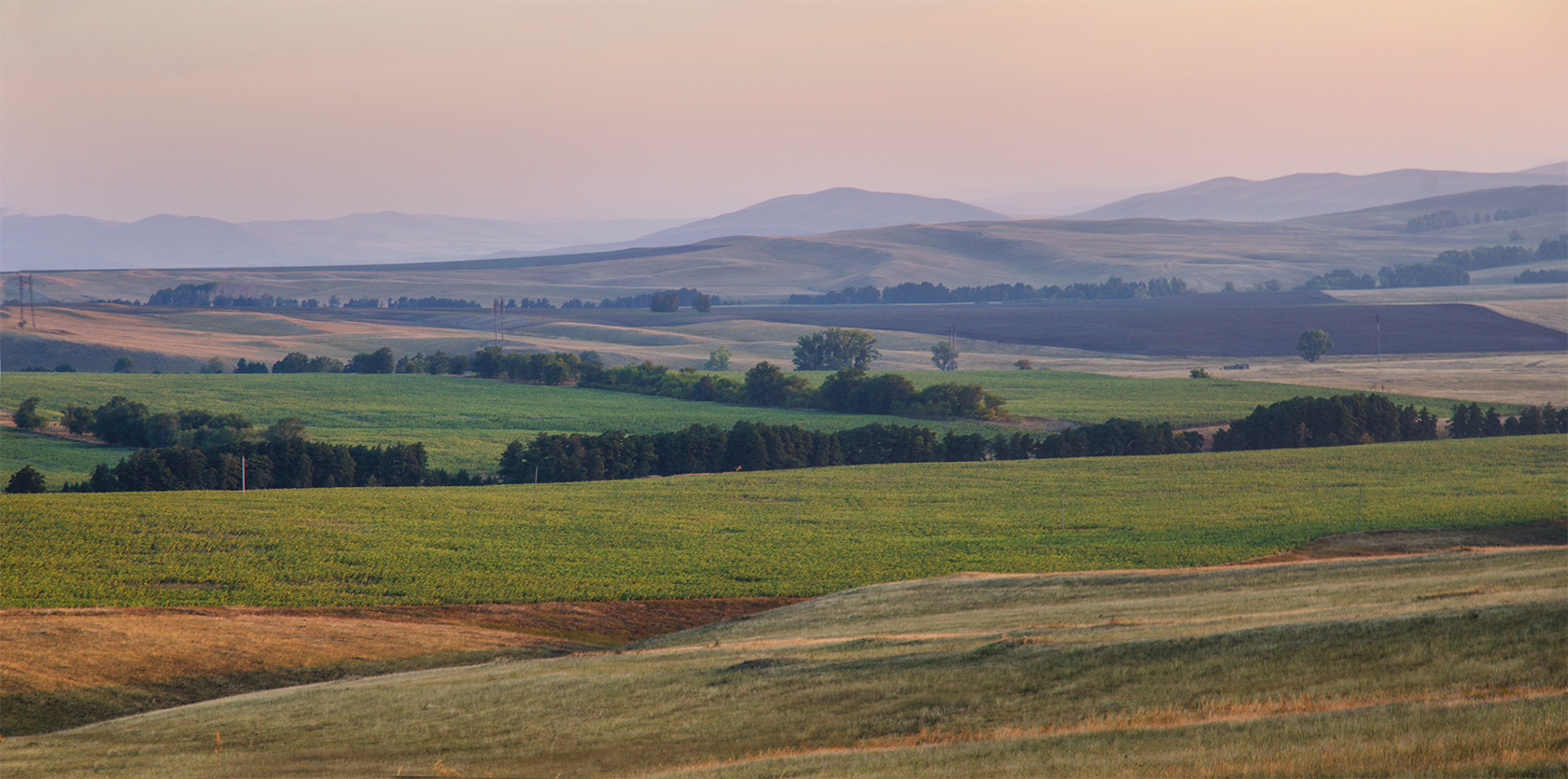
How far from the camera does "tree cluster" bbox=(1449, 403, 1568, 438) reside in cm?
10119

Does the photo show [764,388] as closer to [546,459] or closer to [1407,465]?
[546,459]

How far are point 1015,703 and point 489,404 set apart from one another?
115 metres

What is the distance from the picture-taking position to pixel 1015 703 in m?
21.8

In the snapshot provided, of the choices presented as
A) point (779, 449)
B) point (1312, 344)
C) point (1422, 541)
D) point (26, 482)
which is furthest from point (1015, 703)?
point (1312, 344)

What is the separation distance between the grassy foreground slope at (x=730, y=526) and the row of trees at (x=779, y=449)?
500cm

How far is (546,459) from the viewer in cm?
9031

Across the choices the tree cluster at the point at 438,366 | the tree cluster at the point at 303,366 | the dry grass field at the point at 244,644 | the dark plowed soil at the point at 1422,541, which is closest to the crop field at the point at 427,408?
the tree cluster at the point at 438,366

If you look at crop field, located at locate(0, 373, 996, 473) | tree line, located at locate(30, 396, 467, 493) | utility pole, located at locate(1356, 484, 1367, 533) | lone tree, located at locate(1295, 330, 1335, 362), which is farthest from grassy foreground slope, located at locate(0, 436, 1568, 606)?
lone tree, located at locate(1295, 330, 1335, 362)

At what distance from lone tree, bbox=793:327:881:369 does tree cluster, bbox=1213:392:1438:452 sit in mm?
78030

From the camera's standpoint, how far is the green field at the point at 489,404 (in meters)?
112

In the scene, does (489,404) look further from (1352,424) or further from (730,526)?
(1352,424)

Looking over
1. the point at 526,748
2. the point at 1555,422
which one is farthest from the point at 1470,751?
the point at 1555,422

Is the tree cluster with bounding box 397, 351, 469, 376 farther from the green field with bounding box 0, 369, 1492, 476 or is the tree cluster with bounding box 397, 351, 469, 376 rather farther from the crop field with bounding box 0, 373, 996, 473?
the crop field with bounding box 0, 373, 996, 473

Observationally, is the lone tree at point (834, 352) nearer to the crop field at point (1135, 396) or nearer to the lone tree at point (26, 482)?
the crop field at point (1135, 396)
